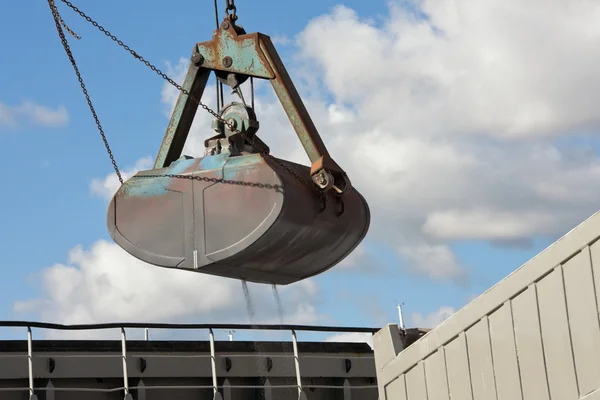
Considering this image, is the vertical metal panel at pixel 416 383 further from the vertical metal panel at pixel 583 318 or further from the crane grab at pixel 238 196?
the vertical metal panel at pixel 583 318

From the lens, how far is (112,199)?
10.6 metres

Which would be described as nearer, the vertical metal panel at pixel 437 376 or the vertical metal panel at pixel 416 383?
the vertical metal panel at pixel 437 376

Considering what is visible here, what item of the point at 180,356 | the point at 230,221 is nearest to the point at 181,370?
the point at 180,356

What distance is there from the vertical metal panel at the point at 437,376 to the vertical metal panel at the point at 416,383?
7 cm

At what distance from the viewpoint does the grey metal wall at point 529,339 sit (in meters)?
8.03

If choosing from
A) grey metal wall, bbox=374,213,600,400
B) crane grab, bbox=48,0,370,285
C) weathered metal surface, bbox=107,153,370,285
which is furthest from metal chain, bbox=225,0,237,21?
grey metal wall, bbox=374,213,600,400

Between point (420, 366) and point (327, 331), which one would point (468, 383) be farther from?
point (327, 331)

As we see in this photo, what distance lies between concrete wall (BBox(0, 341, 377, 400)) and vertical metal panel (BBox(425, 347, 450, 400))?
13.5 ft

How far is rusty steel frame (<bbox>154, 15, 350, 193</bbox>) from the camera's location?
10.1 meters

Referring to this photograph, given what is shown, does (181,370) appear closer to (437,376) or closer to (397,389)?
(397,389)

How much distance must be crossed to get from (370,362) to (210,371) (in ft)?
7.98

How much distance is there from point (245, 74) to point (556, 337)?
3.93 metres

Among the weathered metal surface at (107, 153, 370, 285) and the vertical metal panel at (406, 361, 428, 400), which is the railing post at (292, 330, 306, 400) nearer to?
the weathered metal surface at (107, 153, 370, 285)

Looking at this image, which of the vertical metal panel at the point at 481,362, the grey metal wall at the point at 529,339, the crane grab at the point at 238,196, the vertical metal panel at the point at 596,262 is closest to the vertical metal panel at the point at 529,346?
the grey metal wall at the point at 529,339
